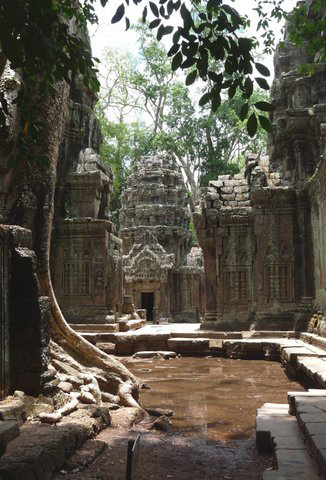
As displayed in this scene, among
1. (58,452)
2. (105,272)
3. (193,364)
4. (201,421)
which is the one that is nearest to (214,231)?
(105,272)

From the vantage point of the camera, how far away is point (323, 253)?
11.4 metres

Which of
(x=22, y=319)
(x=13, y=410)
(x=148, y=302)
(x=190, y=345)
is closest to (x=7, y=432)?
(x=13, y=410)

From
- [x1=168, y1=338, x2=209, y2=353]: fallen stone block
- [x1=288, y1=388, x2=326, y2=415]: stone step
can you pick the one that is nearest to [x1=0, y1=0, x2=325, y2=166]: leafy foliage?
[x1=288, y1=388, x2=326, y2=415]: stone step

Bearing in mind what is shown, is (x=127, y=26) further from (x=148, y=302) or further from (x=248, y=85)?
(x=148, y=302)

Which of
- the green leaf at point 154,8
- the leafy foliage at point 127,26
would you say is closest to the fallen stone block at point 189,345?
the leafy foliage at point 127,26

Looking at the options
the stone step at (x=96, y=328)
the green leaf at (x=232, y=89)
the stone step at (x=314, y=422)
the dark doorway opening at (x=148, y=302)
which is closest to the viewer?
the green leaf at (x=232, y=89)

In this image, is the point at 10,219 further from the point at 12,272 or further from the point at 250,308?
the point at 250,308

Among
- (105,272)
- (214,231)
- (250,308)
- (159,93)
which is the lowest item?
(250,308)

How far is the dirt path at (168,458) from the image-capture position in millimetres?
3777

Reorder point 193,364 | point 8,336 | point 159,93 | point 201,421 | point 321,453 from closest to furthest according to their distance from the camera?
point 321,453
point 8,336
point 201,421
point 193,364
point 159,93

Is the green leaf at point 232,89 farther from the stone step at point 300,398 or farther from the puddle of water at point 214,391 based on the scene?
the puddle of water at point 214,391

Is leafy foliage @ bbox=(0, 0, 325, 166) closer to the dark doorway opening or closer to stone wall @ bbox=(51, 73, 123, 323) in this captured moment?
stone wall @ bbox=(51, 73, 123, 323)

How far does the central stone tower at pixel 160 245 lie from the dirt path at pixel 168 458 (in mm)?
20456

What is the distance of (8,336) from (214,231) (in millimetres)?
10409
